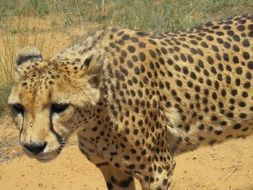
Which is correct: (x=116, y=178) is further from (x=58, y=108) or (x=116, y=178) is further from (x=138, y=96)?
(x=58, y=108)

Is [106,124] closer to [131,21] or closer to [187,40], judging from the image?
[187,40]

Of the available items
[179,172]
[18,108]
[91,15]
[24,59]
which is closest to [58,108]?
[18,108]

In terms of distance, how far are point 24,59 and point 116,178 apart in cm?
99

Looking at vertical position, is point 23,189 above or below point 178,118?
below

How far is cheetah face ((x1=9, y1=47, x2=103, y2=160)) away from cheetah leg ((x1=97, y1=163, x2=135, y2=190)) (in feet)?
2.12

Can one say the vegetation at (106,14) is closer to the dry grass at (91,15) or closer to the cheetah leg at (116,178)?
the dry grass at (91,15)

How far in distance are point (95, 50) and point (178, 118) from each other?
651 mm

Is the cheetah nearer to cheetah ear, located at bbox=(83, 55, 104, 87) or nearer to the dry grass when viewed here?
cheetah ear, located at bbox=(83, 55, 104, 87)

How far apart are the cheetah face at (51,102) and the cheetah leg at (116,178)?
25.5 inches

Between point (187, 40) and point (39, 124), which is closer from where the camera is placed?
point (39, 124)

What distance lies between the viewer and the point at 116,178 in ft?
12.0

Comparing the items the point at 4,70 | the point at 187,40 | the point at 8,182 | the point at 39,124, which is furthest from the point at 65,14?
the point at 39,124

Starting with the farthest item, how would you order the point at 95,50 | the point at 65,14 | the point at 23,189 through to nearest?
the point at 65,14 → the point at 23,189 → the point at 95,50

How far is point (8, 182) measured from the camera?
4.65 m
